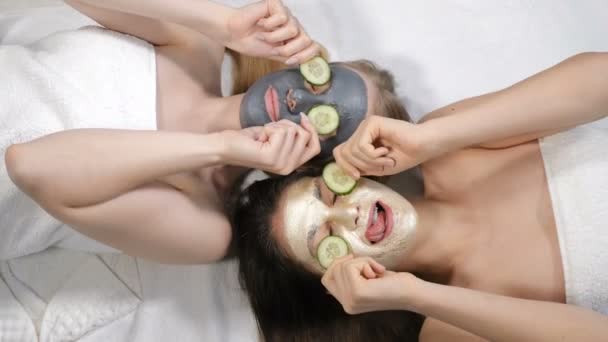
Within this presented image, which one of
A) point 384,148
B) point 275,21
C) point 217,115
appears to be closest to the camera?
point 384,148

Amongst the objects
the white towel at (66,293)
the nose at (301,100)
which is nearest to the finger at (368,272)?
the nose at (301,100)

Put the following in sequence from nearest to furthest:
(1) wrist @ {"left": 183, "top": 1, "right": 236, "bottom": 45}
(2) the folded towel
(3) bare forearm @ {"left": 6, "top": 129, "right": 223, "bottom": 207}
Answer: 1. (3) bare forearm @ {"left": 6, "top": 129, "right": 223, "bottom": 207}
2. (1) wrist @ {"left": 183, "top": 1, "right": 236, "bottom": 45}
3. (2) the folded towel

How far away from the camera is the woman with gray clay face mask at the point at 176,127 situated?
4.42ft

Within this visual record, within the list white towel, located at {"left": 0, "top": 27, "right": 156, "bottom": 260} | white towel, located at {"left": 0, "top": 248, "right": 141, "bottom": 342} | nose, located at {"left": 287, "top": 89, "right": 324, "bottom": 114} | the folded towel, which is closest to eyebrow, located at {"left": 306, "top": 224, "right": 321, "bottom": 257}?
nose, located at {"left": 287, "top": 89, "right": 324, "bottom": 114}

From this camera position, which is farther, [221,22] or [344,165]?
[221,22]

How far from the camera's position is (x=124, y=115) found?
5.09 feet

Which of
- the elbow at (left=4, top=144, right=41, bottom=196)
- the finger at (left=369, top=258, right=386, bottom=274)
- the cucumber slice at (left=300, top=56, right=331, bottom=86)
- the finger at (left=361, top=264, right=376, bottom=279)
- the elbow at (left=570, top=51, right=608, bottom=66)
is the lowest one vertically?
the elbow at (left=4, top=144, right=41, bottom=196)

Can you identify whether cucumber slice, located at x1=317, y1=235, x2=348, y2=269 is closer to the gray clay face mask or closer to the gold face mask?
the gold face mask

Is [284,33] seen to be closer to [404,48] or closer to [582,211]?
[404,48]

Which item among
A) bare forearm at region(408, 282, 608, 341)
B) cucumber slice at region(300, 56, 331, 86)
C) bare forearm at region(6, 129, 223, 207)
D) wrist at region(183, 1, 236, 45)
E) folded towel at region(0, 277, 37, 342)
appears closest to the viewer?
bare forearm at region(408, 282, 608, 341)

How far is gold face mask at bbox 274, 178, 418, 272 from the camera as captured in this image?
4.48 feet

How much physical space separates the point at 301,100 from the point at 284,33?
0.58 feet

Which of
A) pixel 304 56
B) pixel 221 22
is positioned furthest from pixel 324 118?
Answer: pixel 221 22

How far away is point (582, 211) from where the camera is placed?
4.58 ft
